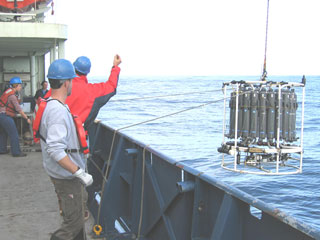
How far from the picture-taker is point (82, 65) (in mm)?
4641

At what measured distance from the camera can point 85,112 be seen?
448 centimetres

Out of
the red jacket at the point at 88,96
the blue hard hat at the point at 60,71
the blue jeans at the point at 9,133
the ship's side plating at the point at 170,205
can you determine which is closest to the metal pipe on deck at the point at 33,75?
the blue jeans at the point at 9,133

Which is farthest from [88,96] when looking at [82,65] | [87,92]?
[82,65]

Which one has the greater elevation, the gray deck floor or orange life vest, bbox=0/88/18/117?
orange life vest, bbox=0/88/18/117

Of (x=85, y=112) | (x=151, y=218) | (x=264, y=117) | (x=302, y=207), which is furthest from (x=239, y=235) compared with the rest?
(x=302, y=207)

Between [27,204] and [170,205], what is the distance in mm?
2867

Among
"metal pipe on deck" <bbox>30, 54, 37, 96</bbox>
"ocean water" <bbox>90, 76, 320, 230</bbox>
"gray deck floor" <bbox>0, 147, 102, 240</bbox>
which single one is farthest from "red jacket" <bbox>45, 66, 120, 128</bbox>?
"metal pipe on deck" <bbox>30, 54, 37, 96</bbox>

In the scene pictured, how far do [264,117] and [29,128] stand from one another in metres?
7.05

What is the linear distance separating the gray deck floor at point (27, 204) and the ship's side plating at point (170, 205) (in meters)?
0.50

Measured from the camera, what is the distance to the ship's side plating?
2.69 metres

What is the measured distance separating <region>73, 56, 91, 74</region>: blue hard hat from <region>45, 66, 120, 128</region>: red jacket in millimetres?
76

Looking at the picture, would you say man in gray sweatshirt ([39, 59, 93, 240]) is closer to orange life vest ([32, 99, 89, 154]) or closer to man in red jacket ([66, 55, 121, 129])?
orange life vest ([32, 99, 89, 154])

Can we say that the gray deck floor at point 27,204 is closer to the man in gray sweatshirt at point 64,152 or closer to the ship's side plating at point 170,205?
the ship's side plating at point 170,205

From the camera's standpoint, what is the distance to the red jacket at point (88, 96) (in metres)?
4.43
